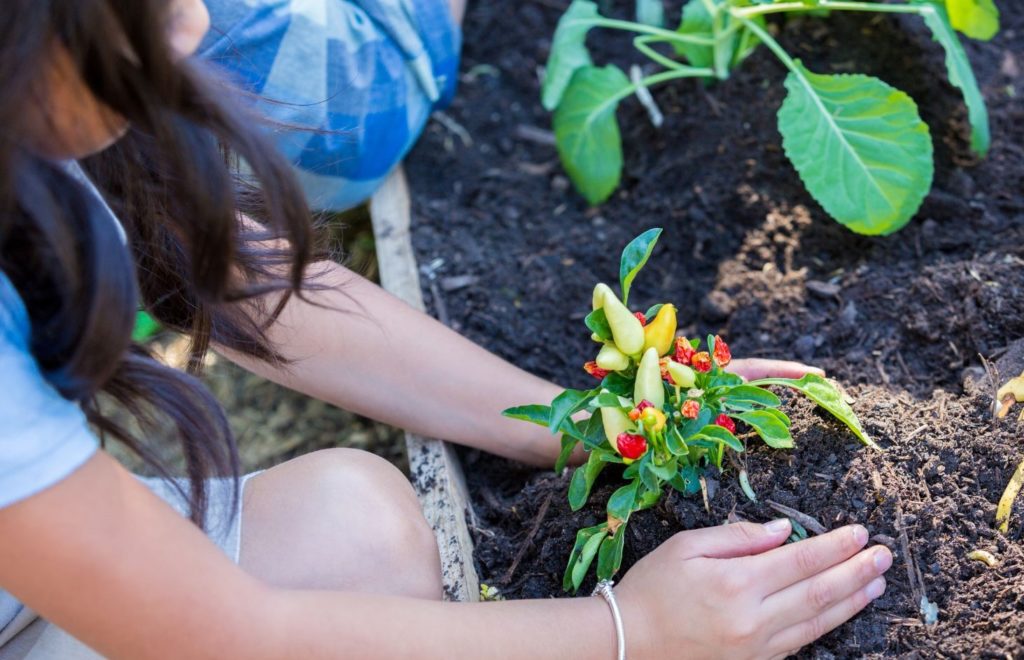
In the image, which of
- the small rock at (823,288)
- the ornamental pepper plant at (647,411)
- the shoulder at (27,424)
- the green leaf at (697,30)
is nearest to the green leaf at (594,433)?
the ornamental pepper plant at (647,411)

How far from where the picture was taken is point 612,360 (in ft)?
3.88

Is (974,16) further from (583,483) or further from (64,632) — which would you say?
(64,632)

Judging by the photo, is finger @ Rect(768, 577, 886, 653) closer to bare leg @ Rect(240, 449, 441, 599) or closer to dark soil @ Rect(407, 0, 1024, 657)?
dark soil @ Rect(407, 0, 1024, 657)

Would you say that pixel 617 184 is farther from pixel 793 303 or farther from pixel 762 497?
pixel 762 497

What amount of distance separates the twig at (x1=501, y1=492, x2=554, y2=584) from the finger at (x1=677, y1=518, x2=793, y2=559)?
27cm

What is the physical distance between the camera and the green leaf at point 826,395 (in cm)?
127

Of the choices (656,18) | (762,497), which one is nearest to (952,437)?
(762,497)

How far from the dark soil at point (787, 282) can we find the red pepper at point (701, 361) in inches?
7.1

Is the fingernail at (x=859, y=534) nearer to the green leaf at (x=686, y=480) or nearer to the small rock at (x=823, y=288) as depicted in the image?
the green leaf at (x=686, y=480)

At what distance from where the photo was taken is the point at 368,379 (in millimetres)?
1535

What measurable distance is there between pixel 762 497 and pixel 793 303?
0.54 meters

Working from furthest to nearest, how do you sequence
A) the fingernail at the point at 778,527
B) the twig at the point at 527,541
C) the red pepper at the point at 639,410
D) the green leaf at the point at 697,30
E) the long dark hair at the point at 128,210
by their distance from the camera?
the green leaf at the point at 697,30 < the twig at the point at 527,541 < the fingernail at the point at 778,527 < the red pepper at the point at 639,410 < the long dark hair at the point at 128,210

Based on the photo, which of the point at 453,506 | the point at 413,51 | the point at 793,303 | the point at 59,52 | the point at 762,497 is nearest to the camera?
the point at 59,52

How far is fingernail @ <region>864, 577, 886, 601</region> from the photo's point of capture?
3.96ft
